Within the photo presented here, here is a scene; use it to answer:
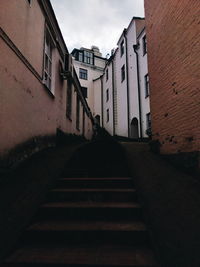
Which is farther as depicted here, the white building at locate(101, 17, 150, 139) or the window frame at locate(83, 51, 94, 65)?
the window frame at locate(83, 51, 94, 65)

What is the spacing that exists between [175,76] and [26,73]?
10.7 feet

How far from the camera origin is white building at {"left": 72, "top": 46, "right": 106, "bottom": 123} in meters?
23.3

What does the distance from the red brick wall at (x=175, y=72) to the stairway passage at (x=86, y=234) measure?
1.61 meters

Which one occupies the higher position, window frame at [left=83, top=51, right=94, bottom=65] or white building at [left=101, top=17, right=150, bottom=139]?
window frame at [left=83, top=51, right=94, bottom=65]

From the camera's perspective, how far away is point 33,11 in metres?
4.20

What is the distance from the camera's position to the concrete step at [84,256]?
4.86 feet

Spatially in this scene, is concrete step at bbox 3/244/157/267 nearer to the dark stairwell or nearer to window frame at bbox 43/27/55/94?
the dark stairwell

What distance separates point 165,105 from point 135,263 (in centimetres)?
319

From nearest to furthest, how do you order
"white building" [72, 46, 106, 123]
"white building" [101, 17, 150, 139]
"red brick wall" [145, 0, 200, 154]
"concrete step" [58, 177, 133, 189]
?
"concrete step" [58, 177, 133, 189] → "red brick wall" [145, 0, 200, 154] → "white building" [101, 17, 150, 139] → "white building" [72, 46, 106, 123]

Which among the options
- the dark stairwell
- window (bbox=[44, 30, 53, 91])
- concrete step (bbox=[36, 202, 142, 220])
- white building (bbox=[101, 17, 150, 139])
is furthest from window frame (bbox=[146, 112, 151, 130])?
concrete step (bbox=[36, 202, 142, 220])

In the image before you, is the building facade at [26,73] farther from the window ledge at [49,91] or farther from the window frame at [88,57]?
the window frame at [88,57]

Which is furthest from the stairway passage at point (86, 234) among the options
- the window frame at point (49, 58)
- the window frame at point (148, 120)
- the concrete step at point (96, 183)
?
the window frame at point (148, 120)

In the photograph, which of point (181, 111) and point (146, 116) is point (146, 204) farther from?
point (146, 116)

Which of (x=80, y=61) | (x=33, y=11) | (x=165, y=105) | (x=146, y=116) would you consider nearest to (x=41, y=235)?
(x=165, y=105)
